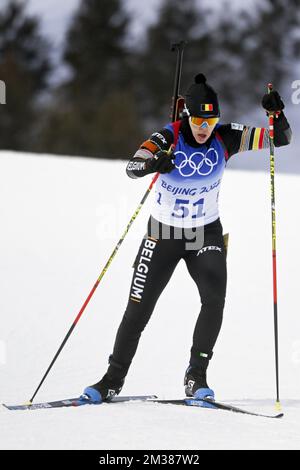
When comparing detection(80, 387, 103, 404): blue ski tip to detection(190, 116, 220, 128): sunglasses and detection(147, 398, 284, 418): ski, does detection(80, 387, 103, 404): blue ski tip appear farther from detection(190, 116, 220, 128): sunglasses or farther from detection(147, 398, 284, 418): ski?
detection(190, 116, 220, 128): sunglasses

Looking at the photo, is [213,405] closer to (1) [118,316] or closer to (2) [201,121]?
(2) [201,121]

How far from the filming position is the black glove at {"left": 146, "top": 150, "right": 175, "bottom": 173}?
491cm

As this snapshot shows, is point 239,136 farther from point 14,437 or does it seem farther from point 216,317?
point 14,437

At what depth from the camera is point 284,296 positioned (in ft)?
30.5

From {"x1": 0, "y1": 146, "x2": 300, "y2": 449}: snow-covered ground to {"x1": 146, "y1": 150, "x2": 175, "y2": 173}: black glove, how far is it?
1.37 metres

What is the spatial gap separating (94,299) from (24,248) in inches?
97.0

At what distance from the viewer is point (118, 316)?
28.8ft

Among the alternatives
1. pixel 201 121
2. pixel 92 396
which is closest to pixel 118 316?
pixel 92 396

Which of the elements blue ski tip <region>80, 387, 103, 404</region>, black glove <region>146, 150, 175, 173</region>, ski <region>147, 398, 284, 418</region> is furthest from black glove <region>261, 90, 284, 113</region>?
blue ski tip <region>80, 387, 103, 404</region>

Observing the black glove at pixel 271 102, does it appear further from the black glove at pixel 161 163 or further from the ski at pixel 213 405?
the ski at pixel 213 405

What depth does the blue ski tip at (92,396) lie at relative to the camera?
5.25 meters

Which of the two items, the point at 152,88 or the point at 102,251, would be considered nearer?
the point at 102,251

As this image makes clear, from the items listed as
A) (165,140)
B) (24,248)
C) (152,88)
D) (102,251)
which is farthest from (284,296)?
(152,88)
